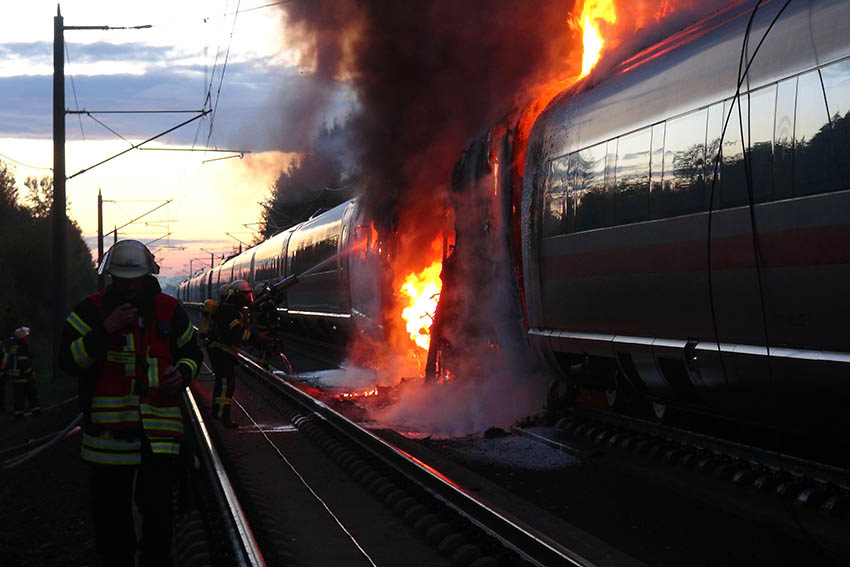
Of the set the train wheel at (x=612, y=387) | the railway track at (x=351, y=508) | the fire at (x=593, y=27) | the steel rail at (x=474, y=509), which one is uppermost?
the fire at (x=593, y=27)

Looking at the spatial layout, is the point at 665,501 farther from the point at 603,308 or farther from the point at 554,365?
the point at 554,365

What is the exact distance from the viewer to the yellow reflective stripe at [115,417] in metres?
5.15

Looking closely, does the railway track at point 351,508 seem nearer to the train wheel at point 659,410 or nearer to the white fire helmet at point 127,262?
the white fire helmet at point 127,262

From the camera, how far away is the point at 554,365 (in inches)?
458

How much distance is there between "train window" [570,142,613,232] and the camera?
10.1 metres

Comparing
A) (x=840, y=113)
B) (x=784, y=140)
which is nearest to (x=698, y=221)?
(x=784, y=140)

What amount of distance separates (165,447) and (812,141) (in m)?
4.40

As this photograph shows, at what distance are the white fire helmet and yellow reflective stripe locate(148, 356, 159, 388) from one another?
418 millimetres

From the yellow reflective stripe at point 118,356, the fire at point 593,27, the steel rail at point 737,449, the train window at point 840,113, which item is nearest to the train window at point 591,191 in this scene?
the steel rail at point 737,449

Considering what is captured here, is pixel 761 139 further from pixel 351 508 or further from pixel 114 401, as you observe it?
pixel 114 401

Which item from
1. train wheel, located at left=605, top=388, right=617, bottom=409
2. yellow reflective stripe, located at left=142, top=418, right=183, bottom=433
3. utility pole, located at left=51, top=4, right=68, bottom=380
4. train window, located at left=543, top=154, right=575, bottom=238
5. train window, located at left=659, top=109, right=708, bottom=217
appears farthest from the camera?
utility pole, located at left=51, top=4, right=68, bottom=380

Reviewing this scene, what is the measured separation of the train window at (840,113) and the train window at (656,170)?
7.39 ft

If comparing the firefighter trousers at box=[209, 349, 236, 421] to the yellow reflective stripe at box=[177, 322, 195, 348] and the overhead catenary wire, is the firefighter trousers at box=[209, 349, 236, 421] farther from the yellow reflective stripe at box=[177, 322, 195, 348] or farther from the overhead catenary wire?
the yellow reflective stripe at box=[177, 322, 195, 348]

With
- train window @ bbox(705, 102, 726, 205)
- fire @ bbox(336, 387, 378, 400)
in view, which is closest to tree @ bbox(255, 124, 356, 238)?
fire @ bbox(336, 387, 378, 400)
